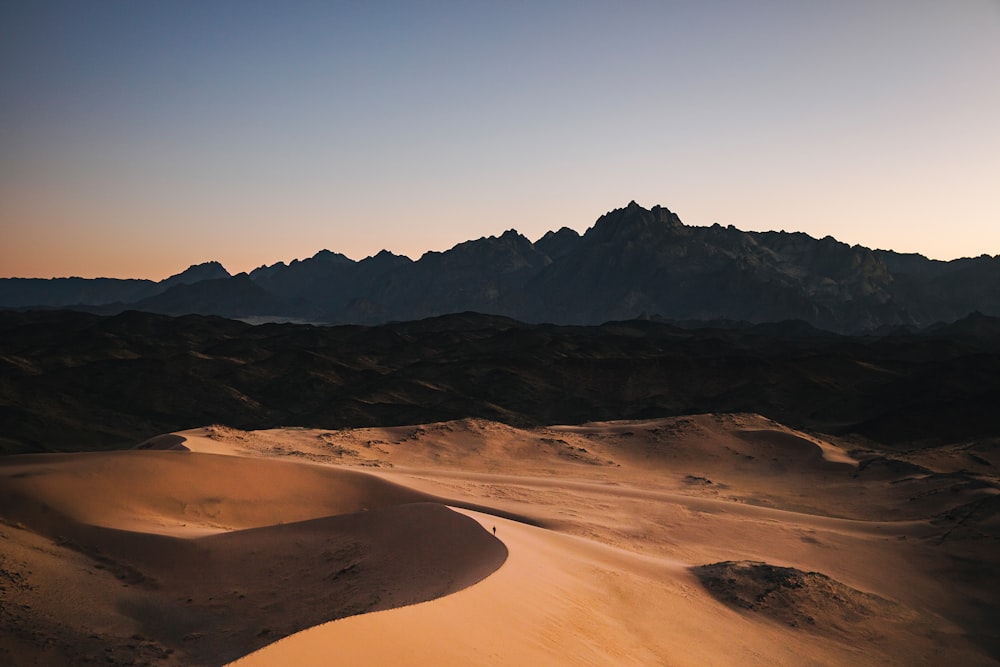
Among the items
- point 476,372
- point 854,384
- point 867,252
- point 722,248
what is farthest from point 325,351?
point 867,252

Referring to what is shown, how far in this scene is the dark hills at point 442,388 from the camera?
42156mm

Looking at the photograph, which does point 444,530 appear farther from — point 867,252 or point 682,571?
point 867,252

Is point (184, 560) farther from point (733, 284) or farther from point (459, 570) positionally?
point (733, 284)

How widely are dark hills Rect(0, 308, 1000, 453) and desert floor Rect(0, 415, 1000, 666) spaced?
25.1 m

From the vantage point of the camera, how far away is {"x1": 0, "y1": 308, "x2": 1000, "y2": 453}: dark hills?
42156 mm

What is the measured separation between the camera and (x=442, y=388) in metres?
55.3

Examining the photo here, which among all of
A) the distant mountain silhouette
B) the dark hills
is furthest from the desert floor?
the distant mountain silhouette

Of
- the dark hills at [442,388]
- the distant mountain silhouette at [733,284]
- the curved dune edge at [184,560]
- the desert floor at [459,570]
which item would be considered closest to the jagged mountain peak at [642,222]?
the distant mountain silhouette at [733,284]

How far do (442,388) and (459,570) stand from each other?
45.5 meters

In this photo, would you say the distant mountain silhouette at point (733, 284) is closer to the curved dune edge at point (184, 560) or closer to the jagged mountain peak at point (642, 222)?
the jagged mountain peak at point (642, 222)

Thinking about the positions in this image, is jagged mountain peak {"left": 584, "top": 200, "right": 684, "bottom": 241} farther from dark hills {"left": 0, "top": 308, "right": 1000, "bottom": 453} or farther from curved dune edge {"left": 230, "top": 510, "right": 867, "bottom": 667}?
curved dune edge {"left": 230, "top": 510, "right": 867, "bottom": 667}

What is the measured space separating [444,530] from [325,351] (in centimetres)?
5959

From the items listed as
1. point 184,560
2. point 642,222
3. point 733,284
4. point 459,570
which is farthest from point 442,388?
point 642,222

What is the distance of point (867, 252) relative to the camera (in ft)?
581
